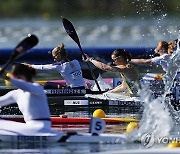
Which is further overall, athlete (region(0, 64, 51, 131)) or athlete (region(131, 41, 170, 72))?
athlete (region(131, 41, 170, 72))

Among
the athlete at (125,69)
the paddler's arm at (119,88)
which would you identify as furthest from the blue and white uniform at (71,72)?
the paddler's arm at (119,88)

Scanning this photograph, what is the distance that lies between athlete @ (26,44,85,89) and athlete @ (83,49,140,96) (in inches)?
19.5

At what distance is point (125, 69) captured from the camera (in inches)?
696

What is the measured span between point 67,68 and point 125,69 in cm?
152

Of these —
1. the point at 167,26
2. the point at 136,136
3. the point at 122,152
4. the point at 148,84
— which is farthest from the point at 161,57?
the point at 167,26

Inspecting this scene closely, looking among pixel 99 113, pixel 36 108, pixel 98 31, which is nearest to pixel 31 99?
pixel 36 108

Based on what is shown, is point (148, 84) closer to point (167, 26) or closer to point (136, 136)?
point (136, 136)

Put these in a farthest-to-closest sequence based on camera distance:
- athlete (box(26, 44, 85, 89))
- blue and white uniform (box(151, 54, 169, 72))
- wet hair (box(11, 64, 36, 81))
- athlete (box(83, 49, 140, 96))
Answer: athlete (box(26, 44, 85, 89)) → blue and white uniform (box(151, 54, 169, 72)) → athlete (box(83, 49, 140, 96)) → wet hair (box(11, 64, 36, 81))

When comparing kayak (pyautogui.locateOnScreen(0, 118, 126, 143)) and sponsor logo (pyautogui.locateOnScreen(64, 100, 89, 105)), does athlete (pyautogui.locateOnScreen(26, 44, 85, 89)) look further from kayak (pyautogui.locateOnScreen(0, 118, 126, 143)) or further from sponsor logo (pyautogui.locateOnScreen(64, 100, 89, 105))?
kayak (pyautogui.locateOnScreen(0, 118, 126, 143))

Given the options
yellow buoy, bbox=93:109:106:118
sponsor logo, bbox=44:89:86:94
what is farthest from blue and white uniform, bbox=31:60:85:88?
yellow buoy, bbox=93:109:106:118

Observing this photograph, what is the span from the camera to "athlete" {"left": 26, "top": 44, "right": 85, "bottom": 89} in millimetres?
18391

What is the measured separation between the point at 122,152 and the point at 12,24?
26.7 meters

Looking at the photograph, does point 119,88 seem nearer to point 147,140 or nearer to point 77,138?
point 147,140

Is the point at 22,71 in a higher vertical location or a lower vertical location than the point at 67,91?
lower
